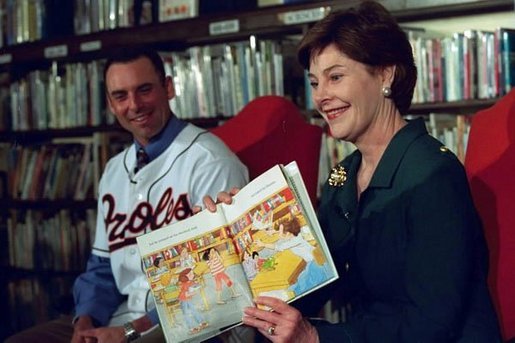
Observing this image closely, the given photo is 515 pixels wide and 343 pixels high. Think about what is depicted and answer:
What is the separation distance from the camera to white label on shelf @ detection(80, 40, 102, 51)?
132 inches

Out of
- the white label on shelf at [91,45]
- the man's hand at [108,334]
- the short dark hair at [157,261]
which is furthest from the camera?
the white label on shelf at [91,45]

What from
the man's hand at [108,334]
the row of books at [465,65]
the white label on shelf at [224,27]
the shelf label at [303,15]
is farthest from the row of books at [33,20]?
the man's hand at [108,334]

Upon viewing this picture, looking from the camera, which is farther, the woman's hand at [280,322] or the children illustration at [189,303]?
the children illustration at [189,303]

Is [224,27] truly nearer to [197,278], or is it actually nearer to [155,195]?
[155,195]

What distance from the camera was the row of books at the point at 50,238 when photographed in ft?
11.9

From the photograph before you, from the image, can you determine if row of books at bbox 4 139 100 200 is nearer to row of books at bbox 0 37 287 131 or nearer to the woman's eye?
row of books at bbox 0 37 287 131

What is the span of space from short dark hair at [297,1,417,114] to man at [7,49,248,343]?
24.8 inches

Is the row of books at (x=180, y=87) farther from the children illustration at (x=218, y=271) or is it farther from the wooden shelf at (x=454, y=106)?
the children illustration at (x=218, y=271)

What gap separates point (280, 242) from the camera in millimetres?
1337

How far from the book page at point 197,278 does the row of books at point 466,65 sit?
139 cm

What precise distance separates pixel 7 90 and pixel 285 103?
2.13 m

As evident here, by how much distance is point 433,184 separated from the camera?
1.28m

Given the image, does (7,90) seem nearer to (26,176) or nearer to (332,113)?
(26,176)

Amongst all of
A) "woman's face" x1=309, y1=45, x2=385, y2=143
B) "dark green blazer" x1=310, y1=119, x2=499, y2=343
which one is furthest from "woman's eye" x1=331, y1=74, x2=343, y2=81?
"dark green blazer" x1=310, y1=119, x2=499, y2=343
